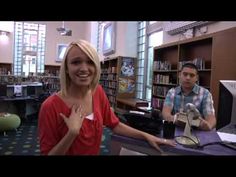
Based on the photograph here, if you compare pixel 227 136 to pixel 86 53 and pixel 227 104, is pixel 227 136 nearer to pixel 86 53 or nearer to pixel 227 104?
pixel 227 104

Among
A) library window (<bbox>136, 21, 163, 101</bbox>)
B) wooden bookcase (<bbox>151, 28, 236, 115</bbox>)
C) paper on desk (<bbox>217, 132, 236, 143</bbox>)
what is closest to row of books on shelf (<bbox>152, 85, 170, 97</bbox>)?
wooden bookcase (<bbox>151, 28, 236, 115</bbox>)

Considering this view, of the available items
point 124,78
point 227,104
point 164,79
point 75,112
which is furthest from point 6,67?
point 227,104

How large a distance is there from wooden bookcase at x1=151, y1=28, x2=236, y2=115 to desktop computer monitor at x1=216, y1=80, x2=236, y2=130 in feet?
3.82

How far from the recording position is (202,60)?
3.62m

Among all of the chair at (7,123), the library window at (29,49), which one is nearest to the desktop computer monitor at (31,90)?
the chair at (7,123)

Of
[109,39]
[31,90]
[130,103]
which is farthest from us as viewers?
[109,39]

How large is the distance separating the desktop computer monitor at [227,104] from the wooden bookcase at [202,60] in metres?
1.17

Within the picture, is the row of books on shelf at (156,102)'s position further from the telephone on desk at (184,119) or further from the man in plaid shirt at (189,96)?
the telephone on desk at (184,119)

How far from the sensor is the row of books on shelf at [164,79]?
4.49m

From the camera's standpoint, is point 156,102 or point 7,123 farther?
point 156,102

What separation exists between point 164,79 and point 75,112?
391 centimetres
